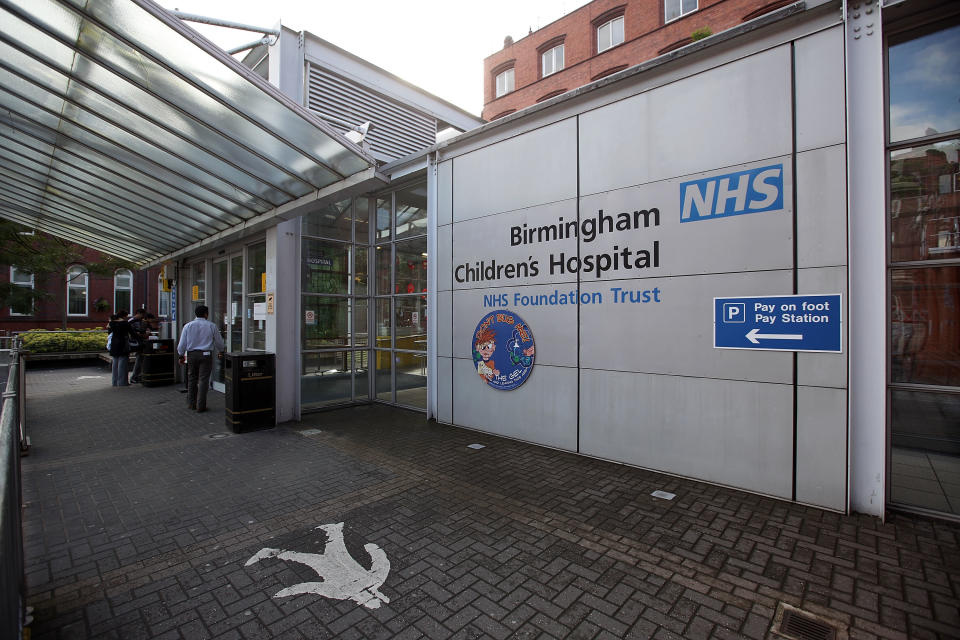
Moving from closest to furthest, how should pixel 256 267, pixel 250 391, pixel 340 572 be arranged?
pixel 340 572 → pixel 250 391 → pixel 256 267

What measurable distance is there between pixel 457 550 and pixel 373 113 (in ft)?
32.7

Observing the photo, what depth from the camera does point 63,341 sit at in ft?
54.4

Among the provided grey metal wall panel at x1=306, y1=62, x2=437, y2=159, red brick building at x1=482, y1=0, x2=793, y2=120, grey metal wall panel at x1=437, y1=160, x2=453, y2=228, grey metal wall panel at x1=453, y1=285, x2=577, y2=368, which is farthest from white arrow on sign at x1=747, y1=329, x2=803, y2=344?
red brick building at x1=482, y1=0, x2=793, y2=120

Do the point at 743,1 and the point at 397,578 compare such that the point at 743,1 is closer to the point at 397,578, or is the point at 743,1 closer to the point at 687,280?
the point at 687,280

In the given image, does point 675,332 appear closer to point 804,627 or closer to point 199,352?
point 804,627

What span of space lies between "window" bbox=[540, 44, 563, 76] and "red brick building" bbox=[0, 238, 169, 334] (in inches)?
1014

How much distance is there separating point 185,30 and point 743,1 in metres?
22.6

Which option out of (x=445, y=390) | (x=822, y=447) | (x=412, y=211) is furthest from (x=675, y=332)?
(x=412, y=211)

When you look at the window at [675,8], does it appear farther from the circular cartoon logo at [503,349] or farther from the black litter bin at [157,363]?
the black litter bin at [157,363]

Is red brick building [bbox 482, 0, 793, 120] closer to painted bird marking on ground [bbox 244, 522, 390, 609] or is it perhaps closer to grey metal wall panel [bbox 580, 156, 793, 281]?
grey metal wall panel [bbox 580, 156, 793, 281]

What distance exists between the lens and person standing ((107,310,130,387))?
455 inches

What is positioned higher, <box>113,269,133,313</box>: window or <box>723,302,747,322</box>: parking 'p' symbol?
<box>113,269,133,313</box>: window

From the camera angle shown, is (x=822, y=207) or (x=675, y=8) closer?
(x=822, y=207)

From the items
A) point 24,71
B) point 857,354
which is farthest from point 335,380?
point 857,354
